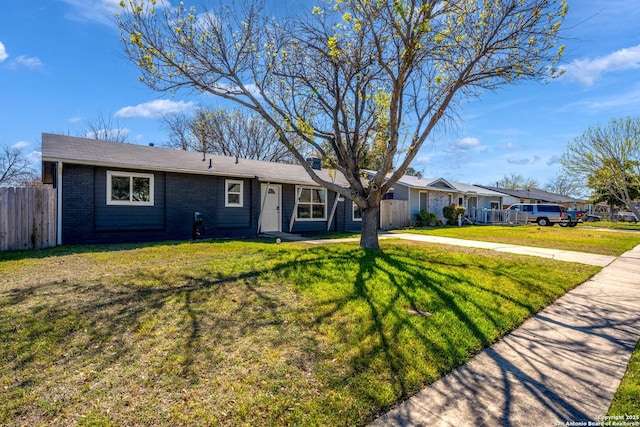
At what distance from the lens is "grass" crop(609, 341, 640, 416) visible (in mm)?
2400

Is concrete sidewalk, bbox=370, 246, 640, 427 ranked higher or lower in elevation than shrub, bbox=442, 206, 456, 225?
lower

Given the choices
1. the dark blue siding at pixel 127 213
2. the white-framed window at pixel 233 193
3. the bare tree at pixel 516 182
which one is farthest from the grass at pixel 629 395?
the bare tree at pixel 516 182

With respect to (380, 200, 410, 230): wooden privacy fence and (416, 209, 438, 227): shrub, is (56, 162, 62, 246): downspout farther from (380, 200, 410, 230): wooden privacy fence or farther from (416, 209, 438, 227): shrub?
(416, 209, 438, 227): shrub

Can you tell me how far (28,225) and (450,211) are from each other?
22.9 m

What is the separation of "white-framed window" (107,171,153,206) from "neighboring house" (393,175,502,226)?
15.8 m

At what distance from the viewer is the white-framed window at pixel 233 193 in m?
13.3

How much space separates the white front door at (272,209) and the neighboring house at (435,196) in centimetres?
1061

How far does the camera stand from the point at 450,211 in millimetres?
24031

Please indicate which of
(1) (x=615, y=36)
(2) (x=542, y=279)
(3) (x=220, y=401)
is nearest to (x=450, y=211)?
(1) (x=615, y=36)

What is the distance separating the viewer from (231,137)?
29625mm

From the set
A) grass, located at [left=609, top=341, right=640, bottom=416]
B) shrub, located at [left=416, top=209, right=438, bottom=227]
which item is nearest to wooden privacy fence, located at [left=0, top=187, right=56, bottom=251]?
grass, located at [left=609, top=341, right=640, bottom=416]

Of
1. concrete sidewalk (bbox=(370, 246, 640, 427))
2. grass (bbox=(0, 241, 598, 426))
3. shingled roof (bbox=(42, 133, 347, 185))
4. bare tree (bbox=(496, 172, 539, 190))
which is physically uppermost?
bare tree (bbox=(496, 172, 539, 190))

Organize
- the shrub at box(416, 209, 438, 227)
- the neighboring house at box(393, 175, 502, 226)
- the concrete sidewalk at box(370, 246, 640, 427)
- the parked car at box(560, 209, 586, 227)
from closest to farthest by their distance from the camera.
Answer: the concrete sidewalk at box(370, 246, 640, 427)
the shrub at box(416, 209, 438, 227)
the neighboring house at box(393, 175, 502, 226)
the parked car at box(560, 209, 586, 227)

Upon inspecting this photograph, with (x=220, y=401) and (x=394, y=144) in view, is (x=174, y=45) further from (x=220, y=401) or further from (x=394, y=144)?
(x=220, y=401)
